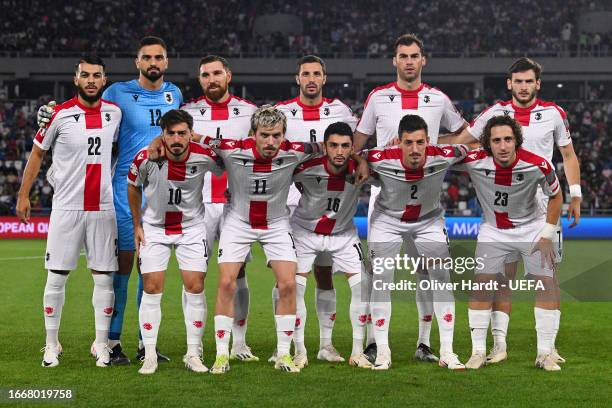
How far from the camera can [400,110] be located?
777 cm

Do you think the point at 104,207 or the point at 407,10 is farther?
the point at 407,10

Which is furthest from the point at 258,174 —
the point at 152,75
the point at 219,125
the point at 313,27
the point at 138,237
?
the point at 313,27

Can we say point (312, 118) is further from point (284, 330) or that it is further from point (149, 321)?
point (149, 321)

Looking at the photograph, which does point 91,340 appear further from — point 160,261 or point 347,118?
point 347,118

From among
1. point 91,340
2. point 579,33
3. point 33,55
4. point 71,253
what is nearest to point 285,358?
point 71,253

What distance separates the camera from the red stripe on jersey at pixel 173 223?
705 cm

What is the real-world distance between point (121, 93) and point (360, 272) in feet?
8.31

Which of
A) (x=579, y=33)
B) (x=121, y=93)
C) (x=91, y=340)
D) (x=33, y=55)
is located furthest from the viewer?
(x=579, y=33)

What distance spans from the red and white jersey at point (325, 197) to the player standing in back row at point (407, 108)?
1.02 ft

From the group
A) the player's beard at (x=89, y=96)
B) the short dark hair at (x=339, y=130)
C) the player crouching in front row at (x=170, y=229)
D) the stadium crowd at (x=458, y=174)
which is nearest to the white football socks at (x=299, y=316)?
the player crouching in front row at (x=170, y=229)

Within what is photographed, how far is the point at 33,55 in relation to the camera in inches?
1347

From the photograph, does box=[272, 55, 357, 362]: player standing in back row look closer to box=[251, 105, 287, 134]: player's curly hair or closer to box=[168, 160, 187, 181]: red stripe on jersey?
box=[251, 105, 287, 134]: player's curly hair

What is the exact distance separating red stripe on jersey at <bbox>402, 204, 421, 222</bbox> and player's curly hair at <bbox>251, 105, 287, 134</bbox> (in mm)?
1207

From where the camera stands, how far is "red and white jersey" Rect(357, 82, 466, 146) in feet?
25.5
